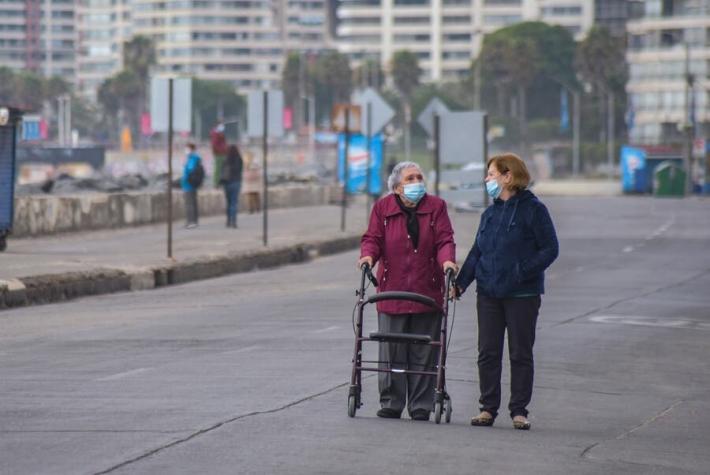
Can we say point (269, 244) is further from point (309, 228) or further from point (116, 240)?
point (309, 228)

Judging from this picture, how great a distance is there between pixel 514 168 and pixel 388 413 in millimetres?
1719

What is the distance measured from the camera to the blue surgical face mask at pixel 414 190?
11.6m

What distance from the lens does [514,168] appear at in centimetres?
1136

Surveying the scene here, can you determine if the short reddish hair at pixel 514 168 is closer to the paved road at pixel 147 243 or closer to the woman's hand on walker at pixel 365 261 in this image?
the woman's hand on walker at pixel 365 261

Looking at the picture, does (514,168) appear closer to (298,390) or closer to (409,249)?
(409,249)

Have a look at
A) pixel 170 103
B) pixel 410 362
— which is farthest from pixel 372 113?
pixel 410 362

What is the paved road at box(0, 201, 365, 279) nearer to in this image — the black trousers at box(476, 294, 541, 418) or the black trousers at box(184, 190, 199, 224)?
the black trousers at box(184, 190, 199, 224)

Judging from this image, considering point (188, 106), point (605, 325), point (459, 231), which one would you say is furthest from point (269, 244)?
point (605, 325)

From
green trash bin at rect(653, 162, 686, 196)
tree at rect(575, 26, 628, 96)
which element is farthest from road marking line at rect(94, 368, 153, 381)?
tree at rect(575, 26, 628, 96)

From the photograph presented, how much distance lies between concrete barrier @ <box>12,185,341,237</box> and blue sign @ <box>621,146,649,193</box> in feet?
186

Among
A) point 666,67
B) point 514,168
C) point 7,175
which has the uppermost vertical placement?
point 666,67

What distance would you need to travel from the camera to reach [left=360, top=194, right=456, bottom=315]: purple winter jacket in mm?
11742

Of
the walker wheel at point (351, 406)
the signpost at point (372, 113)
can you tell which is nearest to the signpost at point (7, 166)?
the signpost at point (372, 113)

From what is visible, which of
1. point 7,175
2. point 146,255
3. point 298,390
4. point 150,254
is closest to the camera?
point 298,390
